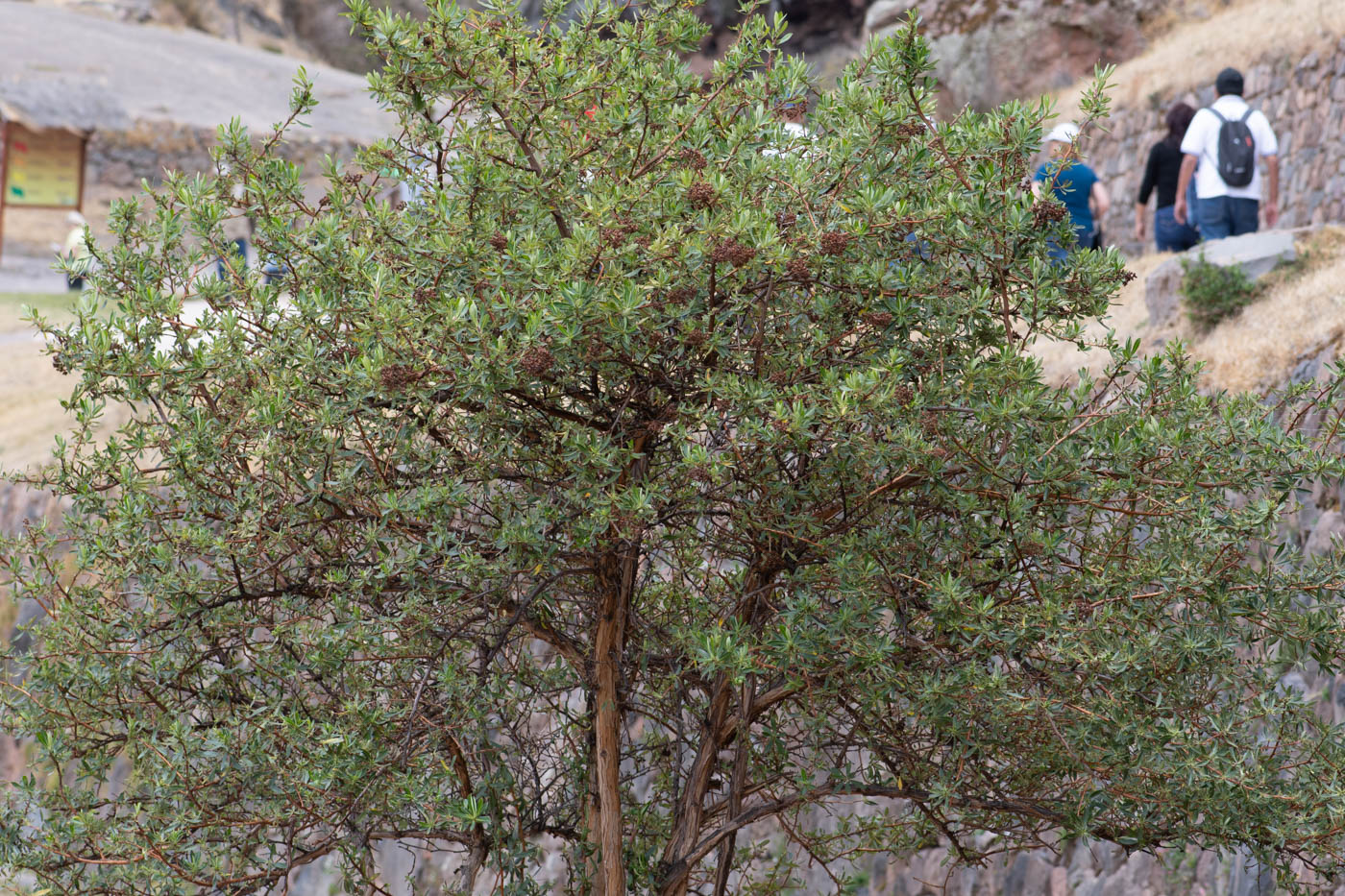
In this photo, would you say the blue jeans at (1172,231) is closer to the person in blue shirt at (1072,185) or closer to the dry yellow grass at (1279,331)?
the person in blue shirt at (1072,185)

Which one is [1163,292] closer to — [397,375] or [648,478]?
[648,478]

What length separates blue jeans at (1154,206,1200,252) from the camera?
13.3 metres

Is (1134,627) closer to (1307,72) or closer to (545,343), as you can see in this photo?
(545,343)

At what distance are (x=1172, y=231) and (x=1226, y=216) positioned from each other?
138cm

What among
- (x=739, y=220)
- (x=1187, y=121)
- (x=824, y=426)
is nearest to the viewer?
(x=739, y=220)

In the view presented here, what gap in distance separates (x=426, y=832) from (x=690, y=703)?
128 centimetres

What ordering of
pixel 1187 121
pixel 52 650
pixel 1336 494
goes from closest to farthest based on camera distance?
pixel 52 650 < pixel 1336 494 < pixel 1187 121

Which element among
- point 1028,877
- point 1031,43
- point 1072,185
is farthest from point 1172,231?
point 1031,43

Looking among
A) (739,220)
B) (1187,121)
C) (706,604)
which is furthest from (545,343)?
(1187,121)

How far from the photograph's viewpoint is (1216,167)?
11805 millimetres

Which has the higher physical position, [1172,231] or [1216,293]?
[1172,231]

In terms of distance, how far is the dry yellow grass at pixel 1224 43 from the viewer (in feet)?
52.5

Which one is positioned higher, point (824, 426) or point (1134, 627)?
point (824, 426)

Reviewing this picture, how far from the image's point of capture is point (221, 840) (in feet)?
16.6
